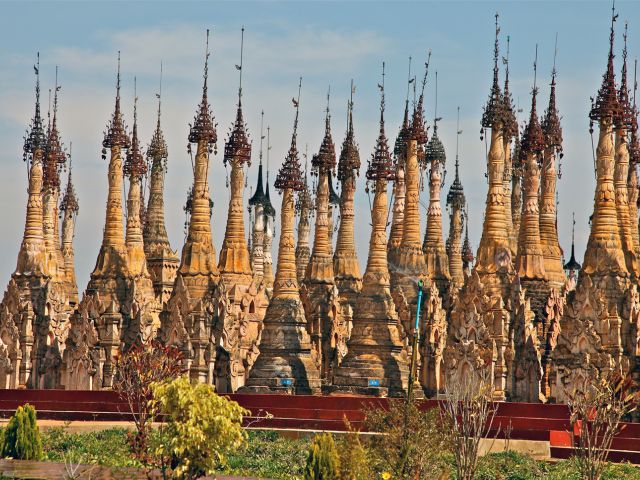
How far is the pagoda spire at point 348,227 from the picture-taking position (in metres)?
76.9

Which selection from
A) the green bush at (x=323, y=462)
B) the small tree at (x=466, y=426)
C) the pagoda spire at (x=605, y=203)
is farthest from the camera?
the pagoda spire at (x=605, y=203)

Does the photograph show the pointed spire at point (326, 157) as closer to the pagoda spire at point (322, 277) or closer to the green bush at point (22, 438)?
the pagoda spire at point (322, 277)

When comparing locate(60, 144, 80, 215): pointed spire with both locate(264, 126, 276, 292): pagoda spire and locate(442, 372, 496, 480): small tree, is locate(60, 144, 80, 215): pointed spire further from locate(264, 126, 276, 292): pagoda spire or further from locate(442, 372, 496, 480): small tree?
locate(442, 372, 496, 480): small tree

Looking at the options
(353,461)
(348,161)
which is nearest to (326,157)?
(348,161)

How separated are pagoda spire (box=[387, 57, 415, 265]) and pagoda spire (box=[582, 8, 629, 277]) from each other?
41.4 ft

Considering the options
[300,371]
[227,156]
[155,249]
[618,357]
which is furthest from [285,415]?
[155,249]

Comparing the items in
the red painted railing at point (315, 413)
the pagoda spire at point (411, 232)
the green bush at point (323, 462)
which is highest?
the pagoda spire at point (411, 232)

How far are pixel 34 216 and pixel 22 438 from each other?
3016 cm

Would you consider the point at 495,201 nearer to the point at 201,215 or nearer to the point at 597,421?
the point at 201,215

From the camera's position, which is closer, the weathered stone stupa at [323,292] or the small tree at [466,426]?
the small tree at [466,426]

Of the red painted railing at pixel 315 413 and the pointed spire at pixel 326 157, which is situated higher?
the pointed spire at pixel 326 157

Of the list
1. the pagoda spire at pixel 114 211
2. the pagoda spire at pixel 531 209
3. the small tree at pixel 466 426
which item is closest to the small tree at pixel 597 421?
the small tree at pixel 466 426

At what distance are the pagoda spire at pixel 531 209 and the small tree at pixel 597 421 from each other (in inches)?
890

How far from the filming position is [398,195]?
84.4 meters
